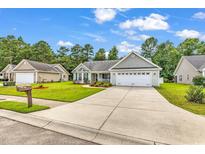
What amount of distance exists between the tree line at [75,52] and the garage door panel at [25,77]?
16918 millimetres

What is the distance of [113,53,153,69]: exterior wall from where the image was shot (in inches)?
805

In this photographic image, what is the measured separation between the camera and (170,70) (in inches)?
1387

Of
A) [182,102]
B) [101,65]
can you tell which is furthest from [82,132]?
[101,65]

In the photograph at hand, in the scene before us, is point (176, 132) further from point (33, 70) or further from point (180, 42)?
point (180, 42)

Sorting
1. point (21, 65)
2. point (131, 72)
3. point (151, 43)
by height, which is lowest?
point (131, 72)

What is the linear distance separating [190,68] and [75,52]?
3861cm

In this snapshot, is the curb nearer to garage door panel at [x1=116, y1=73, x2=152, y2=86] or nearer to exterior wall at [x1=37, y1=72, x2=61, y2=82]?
garage door panel at [x1=116, y1=73, x2=152, y2=86]

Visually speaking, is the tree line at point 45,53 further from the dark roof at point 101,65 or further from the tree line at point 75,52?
the dark roof at point 101,65

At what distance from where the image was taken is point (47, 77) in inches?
1225

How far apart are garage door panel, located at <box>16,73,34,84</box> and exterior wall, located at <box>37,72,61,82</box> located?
1414mm

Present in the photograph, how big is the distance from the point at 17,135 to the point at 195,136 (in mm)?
4995

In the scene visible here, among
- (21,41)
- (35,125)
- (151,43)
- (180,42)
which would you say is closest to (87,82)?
(35,125)

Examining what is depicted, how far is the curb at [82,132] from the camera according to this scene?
3.51 m

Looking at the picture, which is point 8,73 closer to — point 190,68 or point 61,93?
point 61,93
